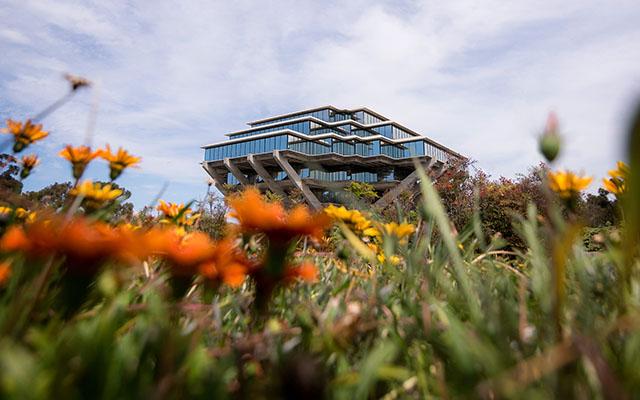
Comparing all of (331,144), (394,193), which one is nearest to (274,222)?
(394,193)

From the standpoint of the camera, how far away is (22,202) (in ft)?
Result: 2.18

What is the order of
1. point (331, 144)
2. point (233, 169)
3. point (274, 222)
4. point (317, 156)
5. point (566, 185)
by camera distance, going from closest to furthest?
point (274, 222)
point (566, 185)
point (317, 156)
point (233, 169)
point (331, 144)

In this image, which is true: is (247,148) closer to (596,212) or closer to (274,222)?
(596,212)

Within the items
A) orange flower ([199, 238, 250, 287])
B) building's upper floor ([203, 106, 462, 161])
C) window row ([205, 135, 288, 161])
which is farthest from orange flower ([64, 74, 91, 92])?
window row ([205, 135, 288, 161])

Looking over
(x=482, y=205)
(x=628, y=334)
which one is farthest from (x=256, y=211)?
(x=482, y=205)

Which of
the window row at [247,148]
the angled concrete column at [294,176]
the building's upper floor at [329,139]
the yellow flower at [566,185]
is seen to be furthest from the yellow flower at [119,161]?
the window row at [247,148]

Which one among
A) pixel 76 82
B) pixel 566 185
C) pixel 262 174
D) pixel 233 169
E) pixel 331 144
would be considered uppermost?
pixel 331 144

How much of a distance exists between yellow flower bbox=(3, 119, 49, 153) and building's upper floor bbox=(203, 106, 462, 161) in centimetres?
3224

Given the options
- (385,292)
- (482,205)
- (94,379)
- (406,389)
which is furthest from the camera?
(482,205)

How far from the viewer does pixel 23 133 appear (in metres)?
1.01

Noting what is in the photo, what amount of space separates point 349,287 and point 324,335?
1.13ft

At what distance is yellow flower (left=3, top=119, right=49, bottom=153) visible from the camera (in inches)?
38.6

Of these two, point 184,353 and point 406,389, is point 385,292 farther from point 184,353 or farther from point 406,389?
point 184,353

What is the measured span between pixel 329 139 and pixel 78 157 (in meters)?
36.5
